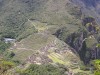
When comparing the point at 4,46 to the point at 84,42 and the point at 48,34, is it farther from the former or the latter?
the point at 84,42

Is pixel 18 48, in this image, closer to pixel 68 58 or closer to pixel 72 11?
pixel 68 58

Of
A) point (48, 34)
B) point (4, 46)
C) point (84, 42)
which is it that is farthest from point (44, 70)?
point (84, 42)

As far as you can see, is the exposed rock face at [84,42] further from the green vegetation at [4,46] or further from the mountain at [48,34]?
the green vegetation at [4,46]

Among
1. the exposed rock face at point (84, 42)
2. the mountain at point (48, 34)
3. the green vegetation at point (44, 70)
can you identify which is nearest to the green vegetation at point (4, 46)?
the mountain at point (48, 34)

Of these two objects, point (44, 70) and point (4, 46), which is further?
point (4, 46)

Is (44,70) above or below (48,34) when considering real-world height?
above

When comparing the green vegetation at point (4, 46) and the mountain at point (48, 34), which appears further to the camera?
the green vegetation at point (4, 46)

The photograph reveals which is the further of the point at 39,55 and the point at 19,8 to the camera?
the point at 19,8

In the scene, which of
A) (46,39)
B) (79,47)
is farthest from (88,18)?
(46,39)
